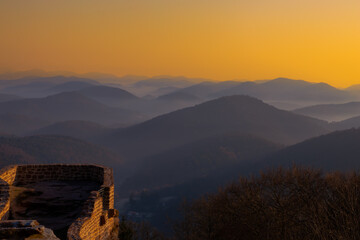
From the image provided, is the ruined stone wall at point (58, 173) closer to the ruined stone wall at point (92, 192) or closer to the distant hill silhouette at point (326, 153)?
the ruined stone wall at point (92, 192)

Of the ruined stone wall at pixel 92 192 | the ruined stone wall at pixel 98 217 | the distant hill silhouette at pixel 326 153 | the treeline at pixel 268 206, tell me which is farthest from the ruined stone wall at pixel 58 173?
the distant hill silhouette at pixel 326 153

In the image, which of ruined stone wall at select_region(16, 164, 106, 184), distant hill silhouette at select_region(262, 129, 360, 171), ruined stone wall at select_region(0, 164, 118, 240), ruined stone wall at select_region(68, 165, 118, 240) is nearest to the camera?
ruined stone wall at select_region(68, 165, 118, 240)

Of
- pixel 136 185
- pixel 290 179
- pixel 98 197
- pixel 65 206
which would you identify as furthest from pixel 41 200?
pixel 136 185

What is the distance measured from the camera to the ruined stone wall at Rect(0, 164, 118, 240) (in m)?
15.2

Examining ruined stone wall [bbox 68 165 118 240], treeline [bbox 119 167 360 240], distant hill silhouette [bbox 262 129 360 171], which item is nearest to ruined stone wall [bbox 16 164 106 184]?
ruined stone wall [bbox 68 165 118 240]

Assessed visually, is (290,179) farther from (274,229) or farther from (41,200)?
(41,200)

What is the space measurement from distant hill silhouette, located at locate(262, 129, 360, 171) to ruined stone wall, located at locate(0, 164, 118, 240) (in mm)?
114825

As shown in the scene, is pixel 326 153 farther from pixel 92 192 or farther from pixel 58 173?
pixel 92 192

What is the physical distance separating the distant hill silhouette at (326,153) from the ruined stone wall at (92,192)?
4521 inches

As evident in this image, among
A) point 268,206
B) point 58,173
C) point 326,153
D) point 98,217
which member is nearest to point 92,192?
point 98,217

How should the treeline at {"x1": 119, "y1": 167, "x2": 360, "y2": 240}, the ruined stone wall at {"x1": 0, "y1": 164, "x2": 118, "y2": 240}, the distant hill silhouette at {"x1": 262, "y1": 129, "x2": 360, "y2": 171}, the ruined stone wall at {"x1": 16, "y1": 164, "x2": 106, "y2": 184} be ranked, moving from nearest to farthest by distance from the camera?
1. the ruined stone wall at {"x1": 0, "y1": 164, "x2": 118, "y2": 240}
2. the ruined stone wall at {"x1": 16, "y1": 164, "x2": 106, "y2": 184}
3. the treeline at {"x1": 119, "y1": 167, "x2": 360, "y2": 240}
4. the distant hill silhouette at {"x1": 262, "y1": 129, "x2": 360, "y2": 171}

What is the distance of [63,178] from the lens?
75.0 ft

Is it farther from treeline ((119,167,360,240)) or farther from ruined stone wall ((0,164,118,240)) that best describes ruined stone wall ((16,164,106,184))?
treeline ((119,167,360,240))

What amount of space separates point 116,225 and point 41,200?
4.02 m
